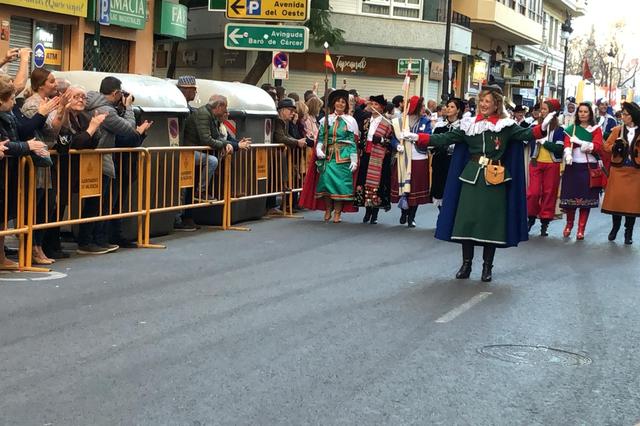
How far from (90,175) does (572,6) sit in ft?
207

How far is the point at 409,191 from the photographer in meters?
16.8

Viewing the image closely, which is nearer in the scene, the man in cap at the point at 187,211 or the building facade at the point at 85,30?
the man in cap at the point at 187,211

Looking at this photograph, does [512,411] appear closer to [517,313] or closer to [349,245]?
[517,313]

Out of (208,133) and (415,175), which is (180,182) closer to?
(208,133)

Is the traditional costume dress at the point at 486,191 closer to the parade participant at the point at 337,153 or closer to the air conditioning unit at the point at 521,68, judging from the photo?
the parade participant at the point at 337,153

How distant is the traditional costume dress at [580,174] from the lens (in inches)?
646

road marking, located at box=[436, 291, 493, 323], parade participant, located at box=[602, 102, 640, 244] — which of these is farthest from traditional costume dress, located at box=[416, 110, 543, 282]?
parade participant, located at box=[602, 102, 640, 244]

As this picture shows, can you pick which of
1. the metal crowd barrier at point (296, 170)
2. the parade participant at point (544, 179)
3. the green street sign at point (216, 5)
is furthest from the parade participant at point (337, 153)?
the green street sign at point (216, 5)

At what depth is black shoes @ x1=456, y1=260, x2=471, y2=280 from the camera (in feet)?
37.8

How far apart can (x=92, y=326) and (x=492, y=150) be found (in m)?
4.72

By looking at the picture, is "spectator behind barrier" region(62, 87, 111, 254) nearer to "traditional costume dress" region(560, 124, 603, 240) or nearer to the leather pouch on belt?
the leather pouch on belt

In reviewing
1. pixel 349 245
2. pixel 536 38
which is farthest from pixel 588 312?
pixel 536 38

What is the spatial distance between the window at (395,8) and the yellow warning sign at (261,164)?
28045mm

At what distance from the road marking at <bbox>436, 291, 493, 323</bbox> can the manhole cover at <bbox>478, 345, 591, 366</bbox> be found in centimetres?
106
